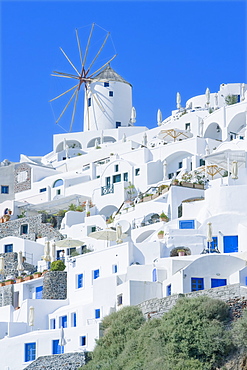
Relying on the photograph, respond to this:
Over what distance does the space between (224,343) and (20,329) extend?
1425 centimetres

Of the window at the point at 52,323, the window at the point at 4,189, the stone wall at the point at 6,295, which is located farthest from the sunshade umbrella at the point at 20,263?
the window at the point at 4,189

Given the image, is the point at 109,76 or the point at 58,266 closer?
the point at 58,266

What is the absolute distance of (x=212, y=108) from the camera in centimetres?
8188

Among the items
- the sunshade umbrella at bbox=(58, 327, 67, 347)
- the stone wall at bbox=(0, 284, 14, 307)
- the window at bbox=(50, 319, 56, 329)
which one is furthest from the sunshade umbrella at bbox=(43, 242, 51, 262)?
the sunshade umbrella at bbox=(58, 327, 67, 347)

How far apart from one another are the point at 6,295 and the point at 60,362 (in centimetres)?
1126

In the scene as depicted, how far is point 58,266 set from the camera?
185 ft

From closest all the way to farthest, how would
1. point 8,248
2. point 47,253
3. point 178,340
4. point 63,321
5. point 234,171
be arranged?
point 178,340 → point 63,321 → point 47,253 → point 234,171 → point 8,248

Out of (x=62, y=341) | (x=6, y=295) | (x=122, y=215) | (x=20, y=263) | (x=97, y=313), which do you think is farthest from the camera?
(x=122, y=215)

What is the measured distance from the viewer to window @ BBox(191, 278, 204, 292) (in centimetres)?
4680

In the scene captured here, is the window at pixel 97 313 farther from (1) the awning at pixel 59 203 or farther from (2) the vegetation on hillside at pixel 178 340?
(1) the awning at pixel 59 203

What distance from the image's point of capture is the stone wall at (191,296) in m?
43.3

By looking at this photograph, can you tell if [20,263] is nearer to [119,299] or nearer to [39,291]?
[39,291]

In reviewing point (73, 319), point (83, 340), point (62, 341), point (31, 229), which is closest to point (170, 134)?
point (31, 229)

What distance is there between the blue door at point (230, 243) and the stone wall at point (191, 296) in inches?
336
